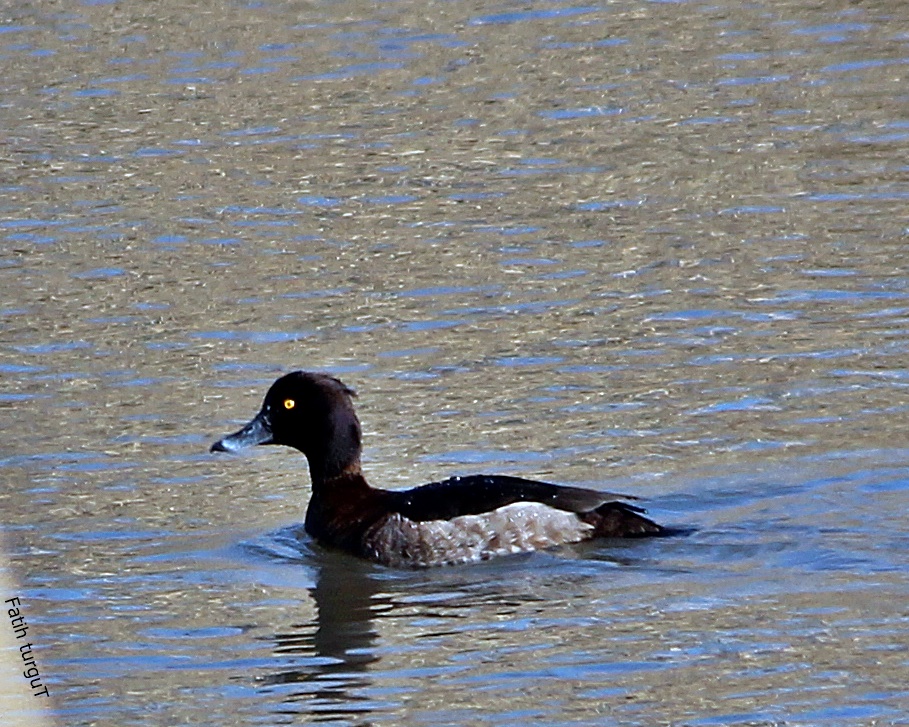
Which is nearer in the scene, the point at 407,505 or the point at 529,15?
the point at 407,505

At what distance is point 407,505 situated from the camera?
34.0 ft

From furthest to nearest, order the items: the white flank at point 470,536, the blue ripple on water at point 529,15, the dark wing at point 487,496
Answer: the blue ripple on water at point 529,15 < the white flank at point 470,536 < the dark wing at point 487,496

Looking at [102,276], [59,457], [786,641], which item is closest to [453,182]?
[102,276]

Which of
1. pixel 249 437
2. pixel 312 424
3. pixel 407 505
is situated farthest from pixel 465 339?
pixel 407 505

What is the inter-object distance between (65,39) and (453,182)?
18.1ft

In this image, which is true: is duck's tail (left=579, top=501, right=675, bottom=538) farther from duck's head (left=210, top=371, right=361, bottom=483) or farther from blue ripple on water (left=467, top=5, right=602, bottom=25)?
blue ripple on water (left=467, top=5, right=602, bottom=25)

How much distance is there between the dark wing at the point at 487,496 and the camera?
9961 millimetres

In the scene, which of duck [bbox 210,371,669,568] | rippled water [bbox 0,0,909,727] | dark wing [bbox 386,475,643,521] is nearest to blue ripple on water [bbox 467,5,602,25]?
rippled water [bbox 0,0,909,727]

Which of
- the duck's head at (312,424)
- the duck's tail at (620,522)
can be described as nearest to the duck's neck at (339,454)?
the duck's head at (312,424)

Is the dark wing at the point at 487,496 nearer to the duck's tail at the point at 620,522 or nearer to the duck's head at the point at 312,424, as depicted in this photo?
the duck's tail at the point at 620,522

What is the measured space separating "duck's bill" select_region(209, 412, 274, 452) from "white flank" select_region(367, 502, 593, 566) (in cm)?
98

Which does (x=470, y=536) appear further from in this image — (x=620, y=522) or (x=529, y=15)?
(x=529, y=15)

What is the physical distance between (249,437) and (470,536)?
54.8 inches

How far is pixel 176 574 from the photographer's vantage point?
9883 mm
